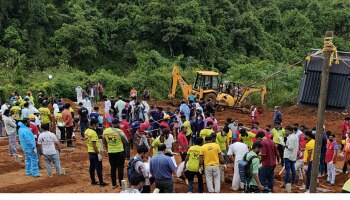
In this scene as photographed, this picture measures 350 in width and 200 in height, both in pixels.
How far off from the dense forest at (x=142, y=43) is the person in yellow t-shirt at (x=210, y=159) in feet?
65.2

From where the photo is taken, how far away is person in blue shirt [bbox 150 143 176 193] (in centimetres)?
859

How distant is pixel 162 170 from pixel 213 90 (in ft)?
56.1

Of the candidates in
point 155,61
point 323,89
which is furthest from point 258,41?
point 323,89

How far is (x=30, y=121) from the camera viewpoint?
1290 cm

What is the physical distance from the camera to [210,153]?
9656mm

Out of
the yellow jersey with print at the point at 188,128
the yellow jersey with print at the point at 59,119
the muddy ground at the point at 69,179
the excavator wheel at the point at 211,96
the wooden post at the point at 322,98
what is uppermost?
the wooden post at the point at 322,98

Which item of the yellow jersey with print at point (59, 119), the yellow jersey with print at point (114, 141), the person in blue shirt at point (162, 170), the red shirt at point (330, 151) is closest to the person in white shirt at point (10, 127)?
the yellow jersey with print at point (59, 119)

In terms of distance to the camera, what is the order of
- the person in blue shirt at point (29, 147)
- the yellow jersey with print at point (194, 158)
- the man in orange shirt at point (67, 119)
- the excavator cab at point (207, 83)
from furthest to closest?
1. the excavator cab at point (207, 83)
2. the man in orange shirt at point (67, 119)
3. the person in blue shirt at point (29, 147)
4. the yellow jersey with print at point (194, 158)

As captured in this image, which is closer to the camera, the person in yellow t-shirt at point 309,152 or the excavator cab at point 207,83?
the person in yellow t-shirt at point 309,152

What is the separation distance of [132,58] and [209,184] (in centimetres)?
2824

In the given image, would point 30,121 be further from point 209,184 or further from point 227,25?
point 227,25

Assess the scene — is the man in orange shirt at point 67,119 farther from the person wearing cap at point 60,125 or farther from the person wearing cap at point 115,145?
the person wearing cap at point 115,145

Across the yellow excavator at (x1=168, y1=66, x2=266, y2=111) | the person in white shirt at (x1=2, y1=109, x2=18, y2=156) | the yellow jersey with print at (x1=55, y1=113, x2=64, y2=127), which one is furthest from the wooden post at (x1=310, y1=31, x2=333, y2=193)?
the yellow excavator at (x1=168, y1=66, x2=266, y2=111)

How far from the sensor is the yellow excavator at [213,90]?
25.2 metres
